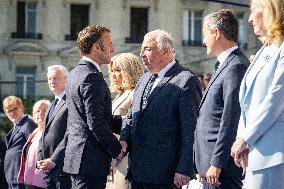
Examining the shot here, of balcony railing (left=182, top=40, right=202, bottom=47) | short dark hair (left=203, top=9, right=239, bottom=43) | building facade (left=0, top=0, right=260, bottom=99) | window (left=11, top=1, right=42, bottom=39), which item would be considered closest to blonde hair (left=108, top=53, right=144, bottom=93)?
short dark hair (left=203, top=9, right=239, bottom=43)

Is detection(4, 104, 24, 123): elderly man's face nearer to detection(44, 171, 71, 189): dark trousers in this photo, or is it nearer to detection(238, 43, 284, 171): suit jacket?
detection(44, 171, 71, 189): dark trousers

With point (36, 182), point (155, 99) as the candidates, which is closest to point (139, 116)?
point (155, 99)

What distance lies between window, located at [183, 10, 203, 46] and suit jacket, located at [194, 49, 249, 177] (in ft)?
104

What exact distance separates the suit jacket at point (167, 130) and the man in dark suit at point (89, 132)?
0.25 m

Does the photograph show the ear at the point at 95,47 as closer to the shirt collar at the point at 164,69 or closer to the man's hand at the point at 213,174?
the shirt collar at the point at 164,69

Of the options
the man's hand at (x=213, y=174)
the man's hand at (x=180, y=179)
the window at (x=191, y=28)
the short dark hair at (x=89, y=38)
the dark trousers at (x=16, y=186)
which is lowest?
the dark trousers at (x=16, y=186)

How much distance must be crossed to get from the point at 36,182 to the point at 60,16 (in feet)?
91.7

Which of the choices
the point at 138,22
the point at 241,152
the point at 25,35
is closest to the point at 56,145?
the point at 241,152

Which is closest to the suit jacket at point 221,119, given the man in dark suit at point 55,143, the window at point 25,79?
the man in dark suit at point 55,143

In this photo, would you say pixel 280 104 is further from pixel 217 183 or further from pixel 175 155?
pixel 175 155

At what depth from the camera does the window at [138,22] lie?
118 ft

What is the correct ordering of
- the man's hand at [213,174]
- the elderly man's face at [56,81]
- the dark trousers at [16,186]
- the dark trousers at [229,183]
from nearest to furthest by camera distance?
the man's hand at [213,174], the dark trousers at [229,183], the elderly man's face at [56,81], the dark trousers at [16,186]

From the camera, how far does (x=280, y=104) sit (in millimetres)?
3896

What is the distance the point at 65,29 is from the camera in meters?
34.8
